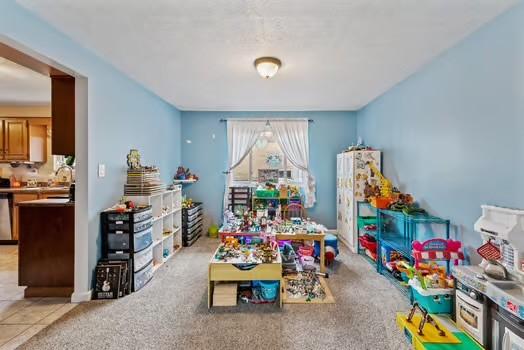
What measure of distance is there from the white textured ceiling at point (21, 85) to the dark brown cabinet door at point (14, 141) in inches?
16.7

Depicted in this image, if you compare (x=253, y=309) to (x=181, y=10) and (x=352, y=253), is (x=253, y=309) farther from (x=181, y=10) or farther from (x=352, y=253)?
(x=181, y=10)

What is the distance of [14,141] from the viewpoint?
461cm

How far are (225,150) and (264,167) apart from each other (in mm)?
888

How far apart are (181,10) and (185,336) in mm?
2502

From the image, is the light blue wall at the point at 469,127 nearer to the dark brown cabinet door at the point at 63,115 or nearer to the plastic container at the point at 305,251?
the plastic container at the point at 305,251

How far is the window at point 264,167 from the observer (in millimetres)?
5332

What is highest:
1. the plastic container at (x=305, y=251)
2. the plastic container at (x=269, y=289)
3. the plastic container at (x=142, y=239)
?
the plastic container at (x=142, y=239)

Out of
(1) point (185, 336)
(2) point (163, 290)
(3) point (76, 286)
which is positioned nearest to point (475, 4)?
(1) point (185, 336)

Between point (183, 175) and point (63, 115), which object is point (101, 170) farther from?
point (183, 175)

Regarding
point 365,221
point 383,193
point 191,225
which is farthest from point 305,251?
point 191,225

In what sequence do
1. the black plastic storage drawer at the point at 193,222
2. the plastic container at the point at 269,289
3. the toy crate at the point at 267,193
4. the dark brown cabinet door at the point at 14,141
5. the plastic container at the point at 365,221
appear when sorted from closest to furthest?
1. the plastic container at the point at 269,289
2. the plastic container at the point at 365,221
3. the black plastic storage drawer at the point at 193,222
4. the dark brown cabinet door at the point at 14,141
5. the toy crate at the point at 267,193

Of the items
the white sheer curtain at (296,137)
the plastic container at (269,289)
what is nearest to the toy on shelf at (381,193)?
the white sheer curtain at (296,137)

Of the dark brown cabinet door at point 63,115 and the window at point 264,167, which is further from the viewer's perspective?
the window at point 264,167

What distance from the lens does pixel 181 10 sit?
1852 mm
